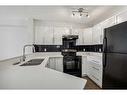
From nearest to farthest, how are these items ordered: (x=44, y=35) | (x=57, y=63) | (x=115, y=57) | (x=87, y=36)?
(x=115, y=57), (x=57, y=63), (x=44, y=35), (x=87, y=36)

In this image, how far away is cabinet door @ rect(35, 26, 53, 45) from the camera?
4738 millimetres

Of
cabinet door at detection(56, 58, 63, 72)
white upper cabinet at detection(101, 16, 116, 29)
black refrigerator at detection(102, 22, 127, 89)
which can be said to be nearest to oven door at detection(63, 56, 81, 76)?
cabinet door at detection(56, 58, 63, 72)

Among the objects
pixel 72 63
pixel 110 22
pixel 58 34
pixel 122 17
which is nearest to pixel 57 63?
pixel 72 63

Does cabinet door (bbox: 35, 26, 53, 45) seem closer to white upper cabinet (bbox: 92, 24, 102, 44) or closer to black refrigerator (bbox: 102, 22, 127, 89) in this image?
white upper cabinet (bbox: 92, 24, 102, 44)

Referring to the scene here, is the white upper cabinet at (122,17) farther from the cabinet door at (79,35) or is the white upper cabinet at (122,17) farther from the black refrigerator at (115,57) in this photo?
the cabinet door at (79,35)

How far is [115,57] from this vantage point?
2.35 meters

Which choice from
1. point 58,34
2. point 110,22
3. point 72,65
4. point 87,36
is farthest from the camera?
point 87,36

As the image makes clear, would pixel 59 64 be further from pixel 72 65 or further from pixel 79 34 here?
pixel 79 34

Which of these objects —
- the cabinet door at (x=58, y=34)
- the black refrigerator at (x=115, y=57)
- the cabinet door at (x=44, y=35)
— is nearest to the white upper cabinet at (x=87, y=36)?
the cabinet door at (x=58, y=34)

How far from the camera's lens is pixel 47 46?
5.01 meters

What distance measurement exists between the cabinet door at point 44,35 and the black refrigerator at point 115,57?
2574 mm

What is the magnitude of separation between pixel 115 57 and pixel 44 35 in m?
3.07
